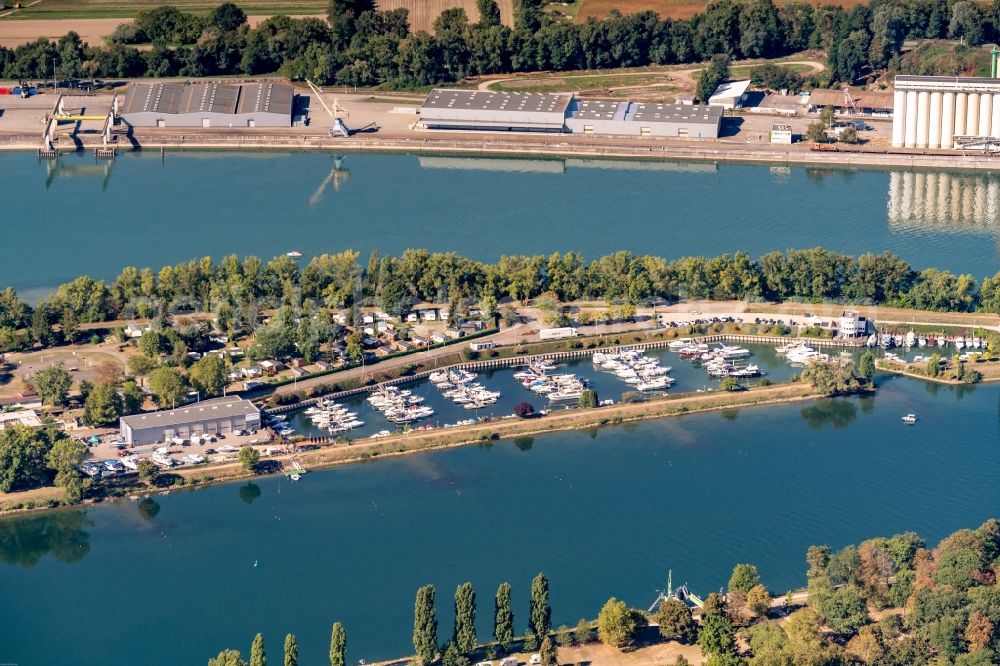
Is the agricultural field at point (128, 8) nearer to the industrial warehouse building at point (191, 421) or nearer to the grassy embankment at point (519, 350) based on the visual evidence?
the grassy embankment at point (519, 350)

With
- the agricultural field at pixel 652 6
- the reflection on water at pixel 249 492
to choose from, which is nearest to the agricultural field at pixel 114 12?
the agricultural field at pixel 652 6

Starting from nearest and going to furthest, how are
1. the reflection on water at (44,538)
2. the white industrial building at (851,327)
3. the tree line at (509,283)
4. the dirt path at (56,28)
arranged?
the reflection on water at (44,538), the white industrial building at (851,327), the tree line at (509,283), the dirt path at (56,28)

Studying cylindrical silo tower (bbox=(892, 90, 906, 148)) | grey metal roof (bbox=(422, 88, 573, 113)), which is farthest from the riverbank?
grey metal roof (bbox=(422, 88, 573, 113))

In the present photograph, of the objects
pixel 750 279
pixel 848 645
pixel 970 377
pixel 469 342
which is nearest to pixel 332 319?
pixel 469 342

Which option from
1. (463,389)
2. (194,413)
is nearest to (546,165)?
(463,389)

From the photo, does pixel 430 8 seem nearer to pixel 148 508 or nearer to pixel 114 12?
pixel 114 12

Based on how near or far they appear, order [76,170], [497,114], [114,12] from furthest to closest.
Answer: [114,12], [497,114], [76,170]

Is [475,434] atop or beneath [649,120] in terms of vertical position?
beneath

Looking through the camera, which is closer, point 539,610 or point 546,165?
point 539,610
